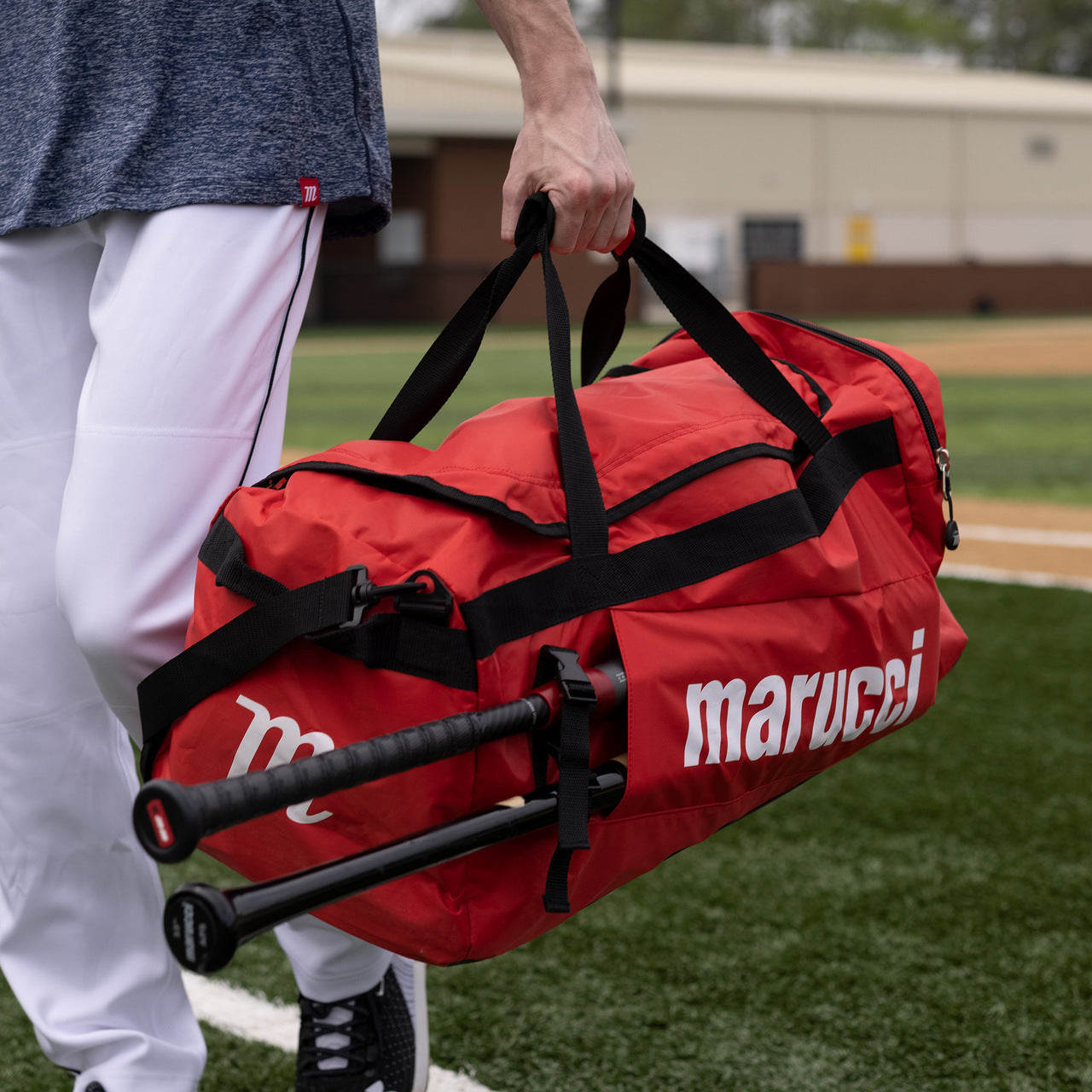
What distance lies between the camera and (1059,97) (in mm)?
39094

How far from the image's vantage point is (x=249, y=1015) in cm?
206

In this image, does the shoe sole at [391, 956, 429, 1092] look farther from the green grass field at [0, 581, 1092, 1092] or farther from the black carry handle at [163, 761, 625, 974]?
the black carry handle at [163, 761, 625, 974]

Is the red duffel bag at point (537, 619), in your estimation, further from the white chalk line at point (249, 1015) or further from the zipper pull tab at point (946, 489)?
the white chalk line at point (249, 1015)

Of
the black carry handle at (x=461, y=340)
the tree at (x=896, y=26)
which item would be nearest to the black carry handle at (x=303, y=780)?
the black carry handle at (x=461, y=340)

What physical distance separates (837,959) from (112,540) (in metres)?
1.40

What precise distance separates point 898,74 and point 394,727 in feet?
140

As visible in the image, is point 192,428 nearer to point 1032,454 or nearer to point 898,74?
point 1032,454

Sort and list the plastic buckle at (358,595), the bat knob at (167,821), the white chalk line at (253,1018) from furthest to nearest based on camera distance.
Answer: the white chalk line at (253,1018) → the plastic buckle at (358,595) → the bat knob at (167,821)

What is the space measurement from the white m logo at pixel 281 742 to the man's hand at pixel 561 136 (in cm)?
52

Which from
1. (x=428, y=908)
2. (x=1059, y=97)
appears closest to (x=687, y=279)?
(x=428, y=908)

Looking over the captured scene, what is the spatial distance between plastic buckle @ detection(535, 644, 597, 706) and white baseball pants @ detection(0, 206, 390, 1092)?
410 mm

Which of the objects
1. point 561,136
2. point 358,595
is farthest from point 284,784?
point 561,136

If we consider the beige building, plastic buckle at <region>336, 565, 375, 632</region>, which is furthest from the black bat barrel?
the beige building

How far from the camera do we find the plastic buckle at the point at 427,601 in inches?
44.7
